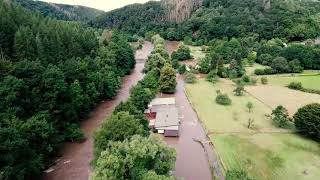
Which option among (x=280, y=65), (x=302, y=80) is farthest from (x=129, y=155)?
(x=280, y=65)

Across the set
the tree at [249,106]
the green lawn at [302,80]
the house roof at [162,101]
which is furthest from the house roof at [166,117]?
the green lawn at [302,80]

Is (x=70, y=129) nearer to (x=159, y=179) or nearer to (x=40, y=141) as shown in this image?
(x=40, y=141)

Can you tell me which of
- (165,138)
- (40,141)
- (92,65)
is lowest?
(165,138)

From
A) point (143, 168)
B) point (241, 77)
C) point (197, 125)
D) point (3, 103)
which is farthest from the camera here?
point (241, 77)

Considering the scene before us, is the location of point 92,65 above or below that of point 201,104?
above

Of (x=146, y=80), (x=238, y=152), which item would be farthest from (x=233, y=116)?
(x=146, y=80)

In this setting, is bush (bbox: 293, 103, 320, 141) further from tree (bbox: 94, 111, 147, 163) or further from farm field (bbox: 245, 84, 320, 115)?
tree (bbox: 94, 111, 147, 163)

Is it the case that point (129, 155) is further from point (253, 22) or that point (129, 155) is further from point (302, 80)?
point (253, 22)

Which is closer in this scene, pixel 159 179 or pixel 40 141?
pixel 159 179
